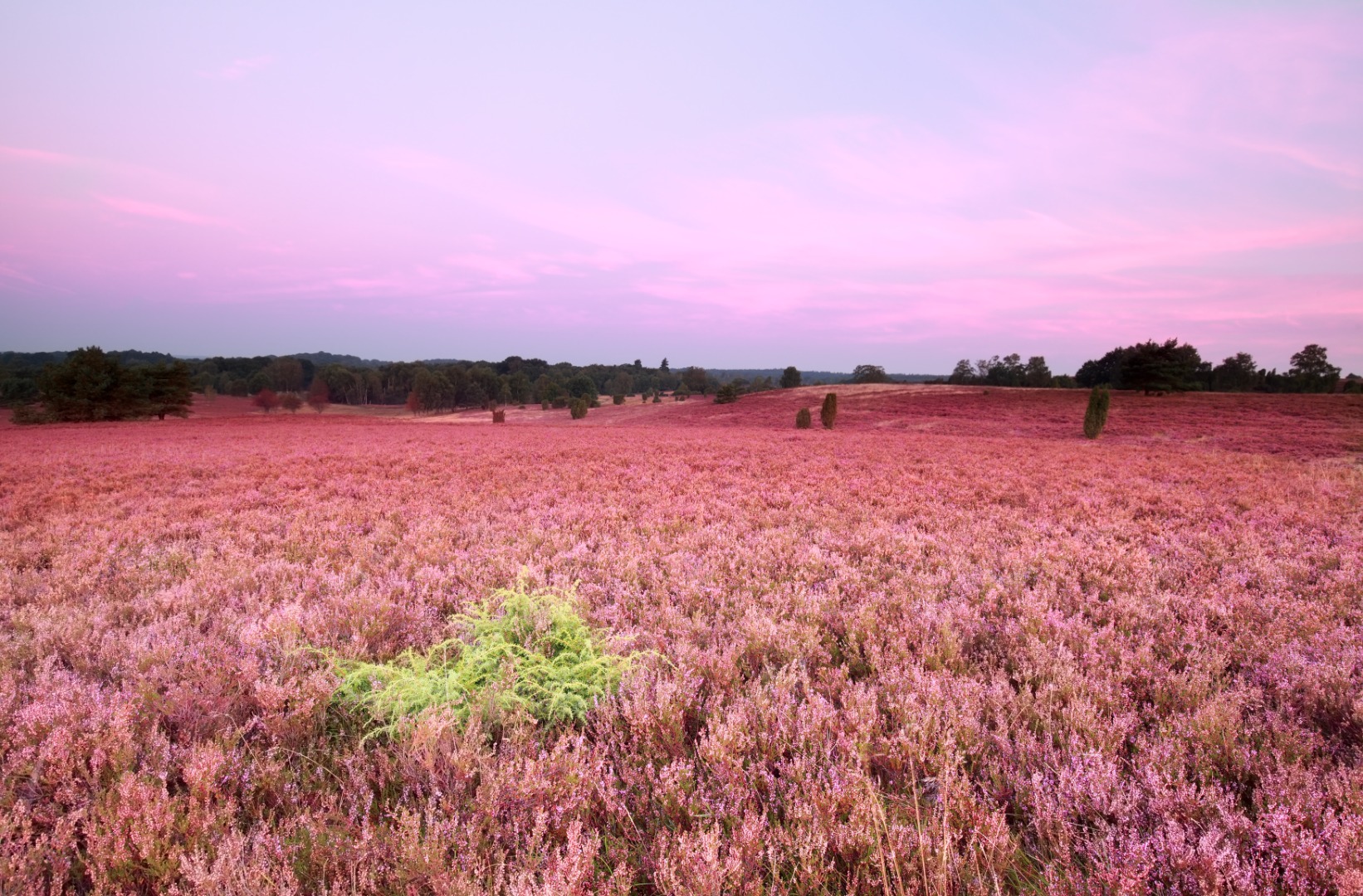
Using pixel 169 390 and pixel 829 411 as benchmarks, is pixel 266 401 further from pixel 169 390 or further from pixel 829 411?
pixel 829 411

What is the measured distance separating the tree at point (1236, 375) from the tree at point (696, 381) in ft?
307

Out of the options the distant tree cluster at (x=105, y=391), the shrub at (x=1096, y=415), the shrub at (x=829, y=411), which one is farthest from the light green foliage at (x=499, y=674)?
the distant tree cluster at (x=105, y=391)

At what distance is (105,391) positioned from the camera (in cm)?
6488

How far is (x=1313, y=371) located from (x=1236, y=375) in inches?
342

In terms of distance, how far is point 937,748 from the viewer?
2730mm

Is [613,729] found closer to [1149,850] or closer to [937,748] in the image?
[937,748]

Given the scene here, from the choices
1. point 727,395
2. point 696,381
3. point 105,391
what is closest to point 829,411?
point 727,395

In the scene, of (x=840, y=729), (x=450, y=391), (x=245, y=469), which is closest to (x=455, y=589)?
(x=840, y=729)

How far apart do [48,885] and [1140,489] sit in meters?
14.6

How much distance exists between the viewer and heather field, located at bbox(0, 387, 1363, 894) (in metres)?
2.01

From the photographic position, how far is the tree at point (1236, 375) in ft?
301

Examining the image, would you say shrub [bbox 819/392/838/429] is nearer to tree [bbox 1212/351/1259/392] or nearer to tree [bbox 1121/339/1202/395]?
tree [bbox 1121/339/1202/395]

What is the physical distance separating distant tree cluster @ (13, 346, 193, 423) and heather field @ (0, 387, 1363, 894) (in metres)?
80.8

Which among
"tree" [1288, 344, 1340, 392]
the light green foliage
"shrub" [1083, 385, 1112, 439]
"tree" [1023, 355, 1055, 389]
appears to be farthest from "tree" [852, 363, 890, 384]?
the light green foliage
